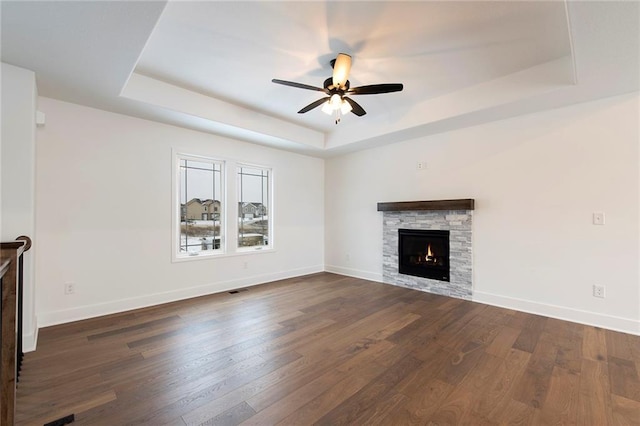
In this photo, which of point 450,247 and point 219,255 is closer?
point 450,247

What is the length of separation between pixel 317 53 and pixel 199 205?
2898 mm

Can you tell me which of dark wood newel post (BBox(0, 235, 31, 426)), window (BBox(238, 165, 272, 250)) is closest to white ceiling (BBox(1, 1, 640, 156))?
window (BBox(238, 165, 272, 250))

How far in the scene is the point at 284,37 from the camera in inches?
96.0

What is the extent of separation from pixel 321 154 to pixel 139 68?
131 inches

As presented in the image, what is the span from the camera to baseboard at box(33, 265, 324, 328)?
312 centimetres

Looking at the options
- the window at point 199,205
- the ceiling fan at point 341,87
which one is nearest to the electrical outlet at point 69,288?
the window at point 199,205

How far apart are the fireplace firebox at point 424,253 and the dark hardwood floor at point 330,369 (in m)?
Result: 0.93

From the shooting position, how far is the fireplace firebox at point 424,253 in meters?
4.32

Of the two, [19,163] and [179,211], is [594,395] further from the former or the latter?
[19,163]

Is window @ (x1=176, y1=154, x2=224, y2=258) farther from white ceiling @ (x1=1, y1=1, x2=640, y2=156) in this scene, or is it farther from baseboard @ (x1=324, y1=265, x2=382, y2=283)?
baseboard @ (x1=324, y1=265, x2=382, y2=283)

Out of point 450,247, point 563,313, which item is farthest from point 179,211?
point 563,313

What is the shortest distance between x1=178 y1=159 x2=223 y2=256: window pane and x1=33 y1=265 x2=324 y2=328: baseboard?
1.91 feet

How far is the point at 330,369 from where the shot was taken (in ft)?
7.25

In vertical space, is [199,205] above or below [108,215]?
above
